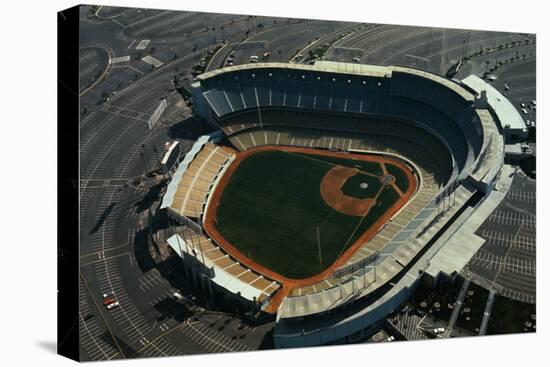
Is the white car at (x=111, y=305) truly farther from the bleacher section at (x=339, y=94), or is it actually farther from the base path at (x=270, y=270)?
the bleacher section at (x=339, y=94)

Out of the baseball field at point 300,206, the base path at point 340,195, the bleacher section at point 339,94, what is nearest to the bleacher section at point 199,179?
the baseball field at point 300,206

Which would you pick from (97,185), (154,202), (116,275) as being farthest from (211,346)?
(97,185)

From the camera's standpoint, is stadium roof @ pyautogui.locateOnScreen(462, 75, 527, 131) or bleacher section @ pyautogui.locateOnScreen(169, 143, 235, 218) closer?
bleacher section @ pyautogui.locateOnScreen(169, 143, 235, 218)

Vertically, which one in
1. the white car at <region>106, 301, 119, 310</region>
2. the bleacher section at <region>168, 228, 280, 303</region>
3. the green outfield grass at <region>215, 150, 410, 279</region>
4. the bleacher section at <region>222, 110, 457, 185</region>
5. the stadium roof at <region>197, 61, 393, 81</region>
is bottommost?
the white car at <region>106, 301, 119, 310</region>

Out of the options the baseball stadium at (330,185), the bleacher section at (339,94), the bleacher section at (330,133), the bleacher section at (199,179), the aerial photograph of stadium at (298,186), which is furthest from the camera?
the bleacher section at (330,133)

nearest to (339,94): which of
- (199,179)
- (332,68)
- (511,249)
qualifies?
(332,68)

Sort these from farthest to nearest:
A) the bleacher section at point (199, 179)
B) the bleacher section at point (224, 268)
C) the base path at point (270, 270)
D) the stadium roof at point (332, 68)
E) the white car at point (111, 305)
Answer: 1. the stadium roof at point (332, 68)
2. the bleacher section at point (199, 179)
3. the base path at point (270, 270)
4. the white car at point (111, 305)
5. the bleacher section at point (224, 268)

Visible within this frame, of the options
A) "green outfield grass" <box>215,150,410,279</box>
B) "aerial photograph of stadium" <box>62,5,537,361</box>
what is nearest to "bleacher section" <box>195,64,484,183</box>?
"aerial photograph of stadium" <box>62,5,537,361</box>

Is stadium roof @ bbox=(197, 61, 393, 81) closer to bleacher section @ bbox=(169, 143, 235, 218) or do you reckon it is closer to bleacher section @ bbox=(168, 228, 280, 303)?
bleacher section @ bbox=(169, 143, 235, 218)
